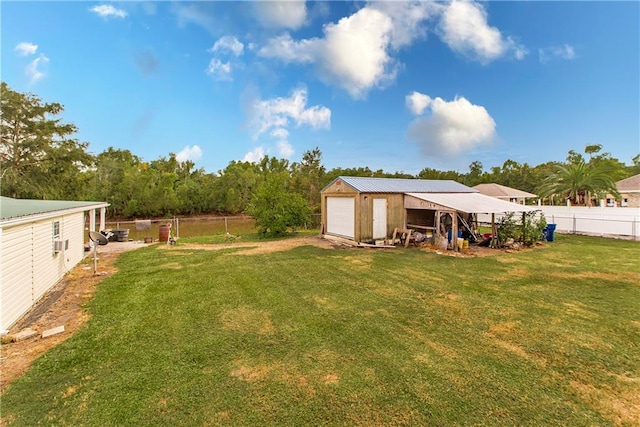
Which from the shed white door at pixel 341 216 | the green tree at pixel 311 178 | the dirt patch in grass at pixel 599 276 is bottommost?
the dirt patch in grass at pixel 599 276

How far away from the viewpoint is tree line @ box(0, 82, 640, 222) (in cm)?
1786

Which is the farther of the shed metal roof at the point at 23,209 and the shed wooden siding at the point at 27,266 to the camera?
the shed metal roof at the point at 23,209

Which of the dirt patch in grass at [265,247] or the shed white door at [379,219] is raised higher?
the shed white door at [379,219]

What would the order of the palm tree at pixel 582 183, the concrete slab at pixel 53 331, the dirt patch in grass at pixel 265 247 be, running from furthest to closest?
the palm tree at pixel 582 183 → the dirt patch in grass at pixel 265 247 → the concrete slab at pixel 53 331

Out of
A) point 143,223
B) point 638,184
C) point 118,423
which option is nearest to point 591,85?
point 638,184

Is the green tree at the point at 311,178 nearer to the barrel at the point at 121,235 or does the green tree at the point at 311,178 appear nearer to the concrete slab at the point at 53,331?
the barrel at the point at 121,235

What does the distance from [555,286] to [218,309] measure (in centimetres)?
711

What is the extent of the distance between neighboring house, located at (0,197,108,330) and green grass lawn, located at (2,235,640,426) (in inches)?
A: 40.8

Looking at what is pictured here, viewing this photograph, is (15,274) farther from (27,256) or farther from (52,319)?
(52,319)

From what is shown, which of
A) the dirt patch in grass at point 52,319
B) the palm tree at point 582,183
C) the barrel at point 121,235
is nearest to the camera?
the dirt patch in grass at point 52,319

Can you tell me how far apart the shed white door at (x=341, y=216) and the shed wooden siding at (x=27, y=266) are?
9409 millimetres

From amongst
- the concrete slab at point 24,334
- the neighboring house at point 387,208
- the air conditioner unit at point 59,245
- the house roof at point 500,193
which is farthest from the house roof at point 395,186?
the house roof at point 500,193

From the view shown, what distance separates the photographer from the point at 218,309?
5.12 meters

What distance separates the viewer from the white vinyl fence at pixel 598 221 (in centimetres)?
1287
